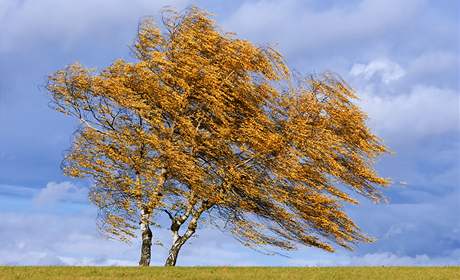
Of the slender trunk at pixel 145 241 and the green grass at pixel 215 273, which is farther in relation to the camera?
the slender trunk at pixel 145 241

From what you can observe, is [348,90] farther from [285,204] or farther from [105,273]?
[105,273]

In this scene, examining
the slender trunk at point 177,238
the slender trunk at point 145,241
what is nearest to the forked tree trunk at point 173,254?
the slender trunk at point 177,238

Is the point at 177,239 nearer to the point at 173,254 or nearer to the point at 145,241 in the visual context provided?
the point at 173,254

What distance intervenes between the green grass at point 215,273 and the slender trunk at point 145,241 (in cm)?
487

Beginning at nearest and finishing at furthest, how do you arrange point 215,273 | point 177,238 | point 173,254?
point 215,273, point 173,254, point 177,238

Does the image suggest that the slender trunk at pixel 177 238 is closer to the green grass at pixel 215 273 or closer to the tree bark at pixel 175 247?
the tree bark at pixel 175 247

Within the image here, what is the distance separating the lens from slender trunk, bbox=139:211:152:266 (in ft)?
98.0

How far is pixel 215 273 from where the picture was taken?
23.6 m

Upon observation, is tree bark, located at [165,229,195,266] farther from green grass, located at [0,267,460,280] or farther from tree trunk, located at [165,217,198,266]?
green grass, located at [0,267,460,280]

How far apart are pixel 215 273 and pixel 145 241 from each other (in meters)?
7.25

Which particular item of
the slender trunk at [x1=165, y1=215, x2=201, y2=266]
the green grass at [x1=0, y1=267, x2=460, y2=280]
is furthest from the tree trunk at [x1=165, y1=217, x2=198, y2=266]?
the green grass at [x1=0, y1=267, x2=460, y2=280]

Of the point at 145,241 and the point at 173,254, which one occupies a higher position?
the point at 145,241

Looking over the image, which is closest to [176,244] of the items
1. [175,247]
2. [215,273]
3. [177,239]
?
[175,247]

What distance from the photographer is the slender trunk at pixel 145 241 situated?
1176 inches
